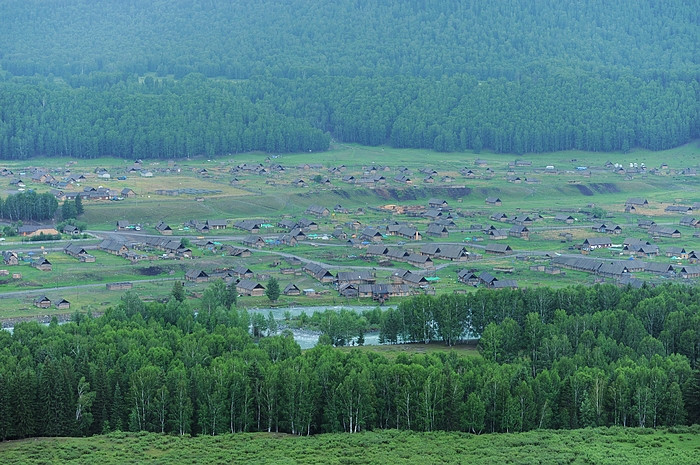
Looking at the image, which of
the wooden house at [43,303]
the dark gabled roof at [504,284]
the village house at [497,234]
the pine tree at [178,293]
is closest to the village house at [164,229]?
the pine tree at [178,293]

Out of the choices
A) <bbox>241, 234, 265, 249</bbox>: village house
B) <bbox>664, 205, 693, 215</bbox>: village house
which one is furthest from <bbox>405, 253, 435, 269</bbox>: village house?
<bbox>664, 205, 693, 215</bbox>: village house

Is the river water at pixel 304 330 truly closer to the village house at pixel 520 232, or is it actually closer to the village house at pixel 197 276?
the village house at pixel 197 276

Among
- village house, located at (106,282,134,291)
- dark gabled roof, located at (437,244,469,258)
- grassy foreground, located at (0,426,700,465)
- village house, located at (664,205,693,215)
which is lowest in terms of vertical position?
grassy foreground, located at (0,426,700,465)

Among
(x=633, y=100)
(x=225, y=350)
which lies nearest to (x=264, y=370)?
(x=225, y=350)

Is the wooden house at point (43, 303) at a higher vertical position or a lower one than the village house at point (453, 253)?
lower

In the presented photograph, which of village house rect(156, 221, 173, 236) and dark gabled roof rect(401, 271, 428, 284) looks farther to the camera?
village house rect(156, 221, 173, 236)

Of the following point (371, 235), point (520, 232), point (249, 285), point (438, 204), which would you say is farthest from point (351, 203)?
point (249, 285)

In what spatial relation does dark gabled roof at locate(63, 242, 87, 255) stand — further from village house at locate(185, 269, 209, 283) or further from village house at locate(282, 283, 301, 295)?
village house at locate(282, 283, 301, 295)
